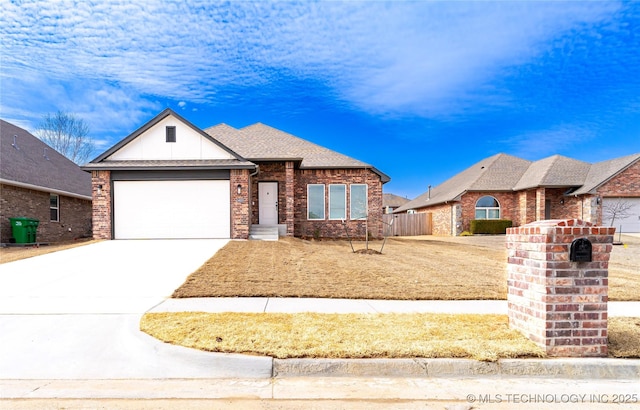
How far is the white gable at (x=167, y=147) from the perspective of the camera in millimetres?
14727

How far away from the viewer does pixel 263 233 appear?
15117 mm

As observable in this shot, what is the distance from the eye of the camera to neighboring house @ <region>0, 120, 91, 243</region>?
14.9 meters

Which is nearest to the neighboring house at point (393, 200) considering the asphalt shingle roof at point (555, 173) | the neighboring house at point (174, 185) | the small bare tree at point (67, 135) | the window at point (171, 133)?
the asphalt shingle roof at point (555, 173)

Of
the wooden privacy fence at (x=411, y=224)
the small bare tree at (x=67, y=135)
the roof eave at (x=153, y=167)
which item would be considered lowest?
the wooden privacy fence at (x=411, y=224)

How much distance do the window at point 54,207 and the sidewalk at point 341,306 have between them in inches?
635

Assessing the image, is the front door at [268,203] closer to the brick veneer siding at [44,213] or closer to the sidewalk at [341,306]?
the brick veneer siding at [44,213]

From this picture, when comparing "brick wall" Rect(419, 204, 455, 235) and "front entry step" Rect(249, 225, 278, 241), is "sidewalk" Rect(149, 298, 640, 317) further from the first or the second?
"brick wall" Rect(419, 204, 455, 235)

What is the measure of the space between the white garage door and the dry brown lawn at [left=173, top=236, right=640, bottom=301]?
2934 millimetres

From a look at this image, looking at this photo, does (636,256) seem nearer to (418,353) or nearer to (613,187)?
(613,187)

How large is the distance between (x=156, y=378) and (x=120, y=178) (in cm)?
1301

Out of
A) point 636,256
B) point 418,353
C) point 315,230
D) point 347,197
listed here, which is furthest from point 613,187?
point 418,353

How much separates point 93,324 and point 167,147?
1134cm

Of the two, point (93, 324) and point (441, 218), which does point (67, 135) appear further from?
point (93, 324)

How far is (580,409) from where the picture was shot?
297 cm
